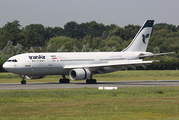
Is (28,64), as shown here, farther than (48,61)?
No

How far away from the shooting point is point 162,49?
132 meters

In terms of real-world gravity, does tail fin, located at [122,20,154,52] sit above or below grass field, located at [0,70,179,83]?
above

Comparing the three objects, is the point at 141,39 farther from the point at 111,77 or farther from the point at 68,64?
the point at 68,64

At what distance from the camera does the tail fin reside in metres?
58.9

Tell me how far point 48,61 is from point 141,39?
62.8ft

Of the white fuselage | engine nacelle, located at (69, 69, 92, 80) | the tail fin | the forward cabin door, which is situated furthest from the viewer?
the tail fin

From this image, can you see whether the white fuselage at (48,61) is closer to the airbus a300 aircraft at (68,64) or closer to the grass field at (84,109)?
the airbus a300 aircraft at (68,64)

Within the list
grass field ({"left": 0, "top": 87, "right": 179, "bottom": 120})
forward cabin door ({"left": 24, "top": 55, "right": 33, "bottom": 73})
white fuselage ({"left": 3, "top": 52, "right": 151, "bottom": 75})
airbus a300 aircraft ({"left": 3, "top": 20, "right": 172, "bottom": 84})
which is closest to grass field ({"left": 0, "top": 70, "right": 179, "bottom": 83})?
airbus a300 aircraft ({"left": 3, "top": 20, "right": 172, "bottom": 84})

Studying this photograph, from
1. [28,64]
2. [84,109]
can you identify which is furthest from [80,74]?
[84,109]

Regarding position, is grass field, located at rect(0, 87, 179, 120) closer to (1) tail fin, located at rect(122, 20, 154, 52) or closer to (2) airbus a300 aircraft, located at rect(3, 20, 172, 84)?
(2) airbus a300 aircraft, located at rect(3, 20, 172, 84)

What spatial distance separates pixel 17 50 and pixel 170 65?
52475 millimetres

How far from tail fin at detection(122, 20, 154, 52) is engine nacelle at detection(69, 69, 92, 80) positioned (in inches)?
543

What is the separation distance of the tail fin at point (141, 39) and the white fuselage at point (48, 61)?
5.65 m

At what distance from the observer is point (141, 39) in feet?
194
